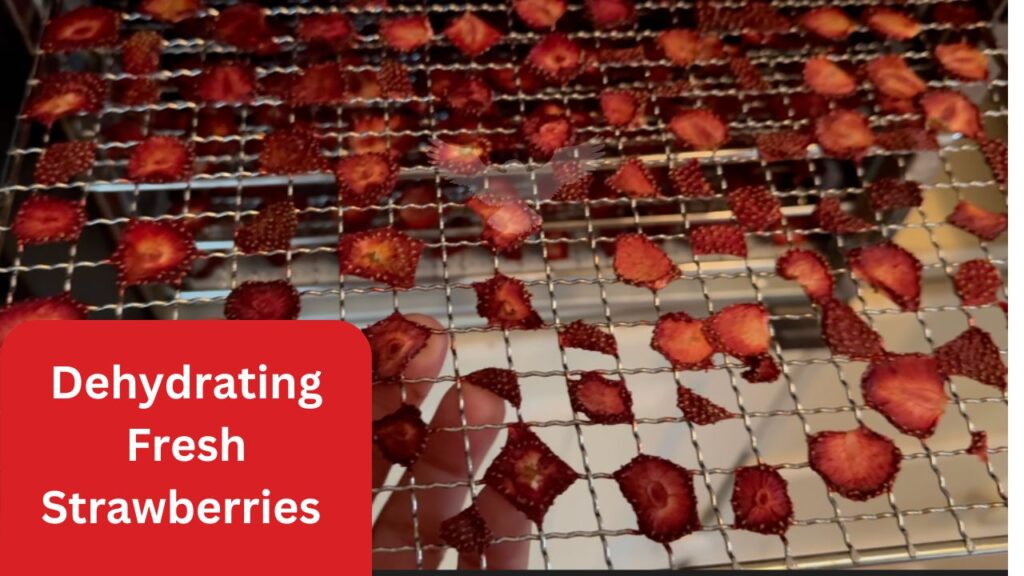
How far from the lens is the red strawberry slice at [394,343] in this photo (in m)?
0.54

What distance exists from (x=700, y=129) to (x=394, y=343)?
265mm

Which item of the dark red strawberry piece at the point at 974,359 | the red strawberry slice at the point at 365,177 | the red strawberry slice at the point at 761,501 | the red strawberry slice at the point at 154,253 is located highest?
the red strawberry slice at the point at 365,177

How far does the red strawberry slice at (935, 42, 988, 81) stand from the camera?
0.68m

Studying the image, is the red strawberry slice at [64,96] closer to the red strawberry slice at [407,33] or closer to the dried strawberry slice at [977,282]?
the red strawberry slice at [407,33]

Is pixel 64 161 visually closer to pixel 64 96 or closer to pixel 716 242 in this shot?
pixel 64 96

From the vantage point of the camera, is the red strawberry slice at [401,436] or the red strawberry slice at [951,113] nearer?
the red strawberry slice at [401,436]

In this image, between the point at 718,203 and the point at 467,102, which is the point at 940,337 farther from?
the point at 467,102

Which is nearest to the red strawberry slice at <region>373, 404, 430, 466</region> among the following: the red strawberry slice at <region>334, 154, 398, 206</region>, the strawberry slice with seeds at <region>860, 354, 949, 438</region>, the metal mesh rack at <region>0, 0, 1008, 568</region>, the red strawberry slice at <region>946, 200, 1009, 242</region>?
the metal mesh rack at <region>0, 0, 1008, 568</region>

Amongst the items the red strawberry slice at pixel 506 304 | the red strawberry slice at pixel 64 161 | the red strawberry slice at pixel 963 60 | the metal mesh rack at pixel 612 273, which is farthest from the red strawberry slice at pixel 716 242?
the red strawberry slice at pixel 64 161

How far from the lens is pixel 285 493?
0.44 m

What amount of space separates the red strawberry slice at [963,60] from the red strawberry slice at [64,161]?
1.97 feet

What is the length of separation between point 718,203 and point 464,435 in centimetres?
25

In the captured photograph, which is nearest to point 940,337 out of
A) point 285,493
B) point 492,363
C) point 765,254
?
point 765,254

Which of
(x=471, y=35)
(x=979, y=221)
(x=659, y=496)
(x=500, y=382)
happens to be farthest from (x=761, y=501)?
(x=471, y=35)
